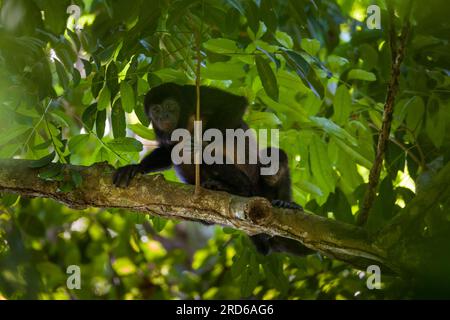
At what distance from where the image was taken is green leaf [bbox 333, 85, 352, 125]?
465cm

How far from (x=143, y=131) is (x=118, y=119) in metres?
0.96

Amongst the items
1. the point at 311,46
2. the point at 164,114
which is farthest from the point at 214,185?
the point at 311,46

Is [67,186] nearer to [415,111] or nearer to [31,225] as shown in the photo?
[31,225]

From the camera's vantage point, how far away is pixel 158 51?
165 inches

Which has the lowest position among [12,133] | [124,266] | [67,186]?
[124,266]

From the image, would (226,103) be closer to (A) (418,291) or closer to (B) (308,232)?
(B) (308,232)

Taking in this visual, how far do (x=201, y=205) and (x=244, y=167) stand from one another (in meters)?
1.67

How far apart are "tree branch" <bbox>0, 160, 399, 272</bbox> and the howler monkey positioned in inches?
27.6

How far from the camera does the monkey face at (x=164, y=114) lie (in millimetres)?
5359

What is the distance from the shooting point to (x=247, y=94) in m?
4.86

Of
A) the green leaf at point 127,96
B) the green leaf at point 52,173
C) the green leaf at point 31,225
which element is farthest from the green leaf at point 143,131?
the green leaf at point 31,225

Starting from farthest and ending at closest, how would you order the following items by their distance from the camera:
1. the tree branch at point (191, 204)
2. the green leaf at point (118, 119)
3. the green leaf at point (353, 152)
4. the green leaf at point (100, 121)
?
the green leaf at point (353, 152) < the green leaf at point (118, 119) < the green leaf at point (100, 121) < the tree branch at point (191, 204)

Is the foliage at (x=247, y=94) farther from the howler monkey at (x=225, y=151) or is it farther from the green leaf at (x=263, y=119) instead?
the howler monkey at (x=225, y=151)

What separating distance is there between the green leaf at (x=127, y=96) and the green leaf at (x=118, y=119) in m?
0.17
